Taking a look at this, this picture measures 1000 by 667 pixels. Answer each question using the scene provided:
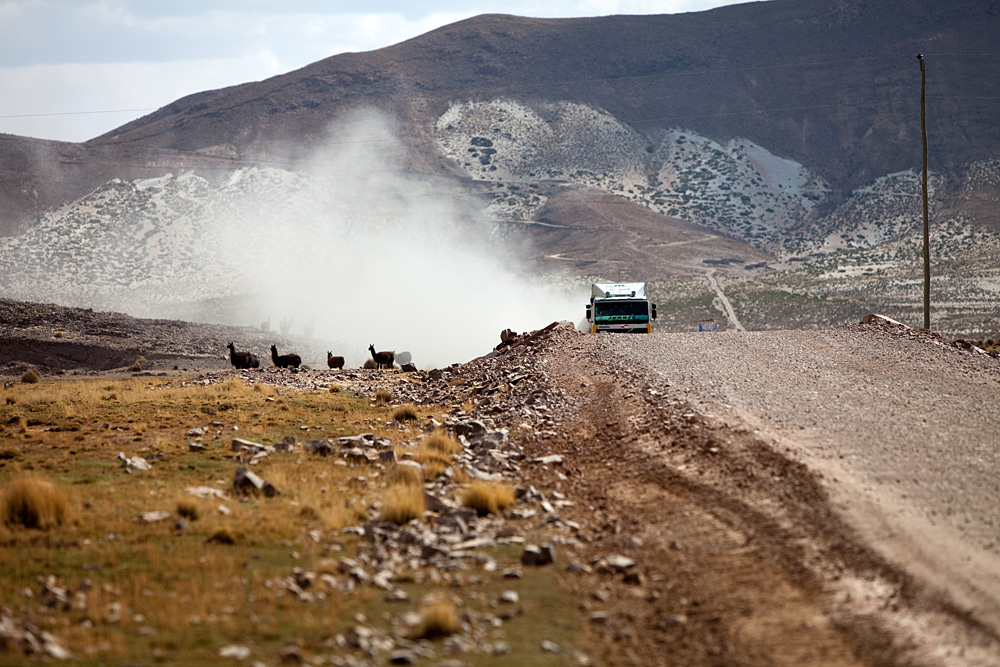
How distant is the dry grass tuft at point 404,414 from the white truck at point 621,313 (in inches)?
591

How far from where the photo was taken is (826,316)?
69.6 meters

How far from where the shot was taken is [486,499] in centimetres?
1234

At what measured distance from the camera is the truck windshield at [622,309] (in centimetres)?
3597

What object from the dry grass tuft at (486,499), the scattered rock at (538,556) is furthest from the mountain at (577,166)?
the scattered rock at (538,556)

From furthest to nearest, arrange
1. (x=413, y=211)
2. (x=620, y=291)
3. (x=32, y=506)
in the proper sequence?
(x=413, y=211) → (x=620, y=291) → (x=32, y=506)

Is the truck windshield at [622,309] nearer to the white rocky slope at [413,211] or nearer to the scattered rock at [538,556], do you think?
the scattered rock at [538,556]

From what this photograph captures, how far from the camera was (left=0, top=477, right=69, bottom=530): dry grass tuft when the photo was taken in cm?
1125

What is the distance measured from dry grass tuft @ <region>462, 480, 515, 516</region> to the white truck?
23107 mm

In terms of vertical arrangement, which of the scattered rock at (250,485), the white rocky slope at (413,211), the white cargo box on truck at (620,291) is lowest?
the scattered rock at (250,485)

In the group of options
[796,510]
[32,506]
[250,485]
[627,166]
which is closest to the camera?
[796,510]

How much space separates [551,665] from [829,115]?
147 meters

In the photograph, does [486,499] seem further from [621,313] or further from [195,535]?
[621,313]

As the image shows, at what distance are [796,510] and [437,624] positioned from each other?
16.3 ft

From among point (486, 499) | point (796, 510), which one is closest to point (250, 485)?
point (486, 499)
